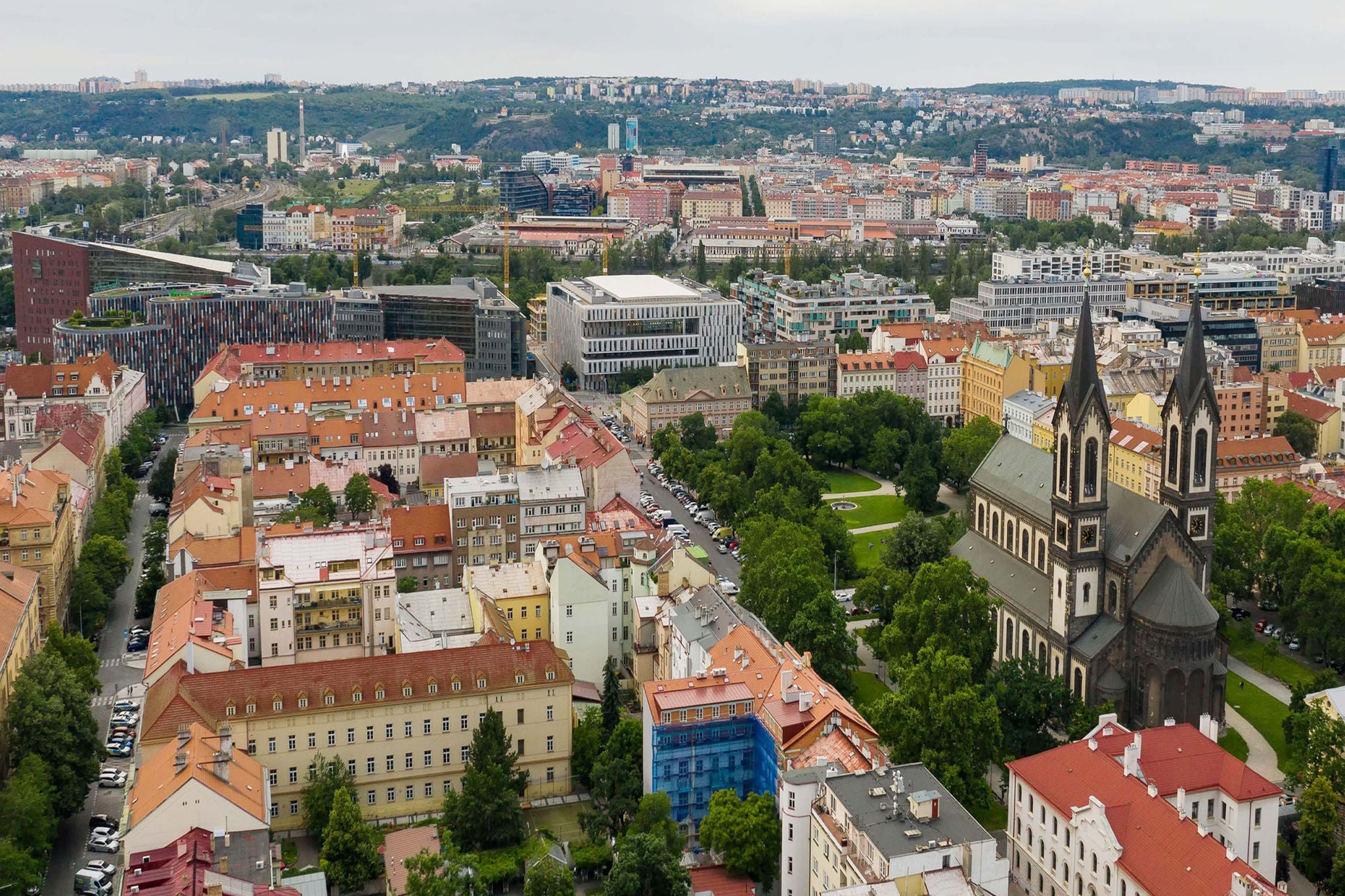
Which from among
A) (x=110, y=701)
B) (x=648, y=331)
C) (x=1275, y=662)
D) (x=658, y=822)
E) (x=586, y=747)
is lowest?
(x=110, y=701)

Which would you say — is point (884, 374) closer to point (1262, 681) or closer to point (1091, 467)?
point (1262, 681)

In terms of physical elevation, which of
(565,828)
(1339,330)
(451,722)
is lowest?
(565,828)

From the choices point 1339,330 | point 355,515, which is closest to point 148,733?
point 355,515

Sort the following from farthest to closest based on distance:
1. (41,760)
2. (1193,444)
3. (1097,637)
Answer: (1193,444) < (1097,637) < (41,760)

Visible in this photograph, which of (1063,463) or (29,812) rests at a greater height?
(1063,463)

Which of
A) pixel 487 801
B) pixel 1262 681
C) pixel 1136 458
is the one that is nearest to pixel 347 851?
pixel 487 801

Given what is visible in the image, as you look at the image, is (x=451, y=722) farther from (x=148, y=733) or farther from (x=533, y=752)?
(x=148, y=733)

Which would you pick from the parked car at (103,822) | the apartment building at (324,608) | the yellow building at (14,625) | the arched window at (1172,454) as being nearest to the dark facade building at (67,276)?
the yellow building at (14,625)

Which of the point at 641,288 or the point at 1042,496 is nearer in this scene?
the point at 1042,496
